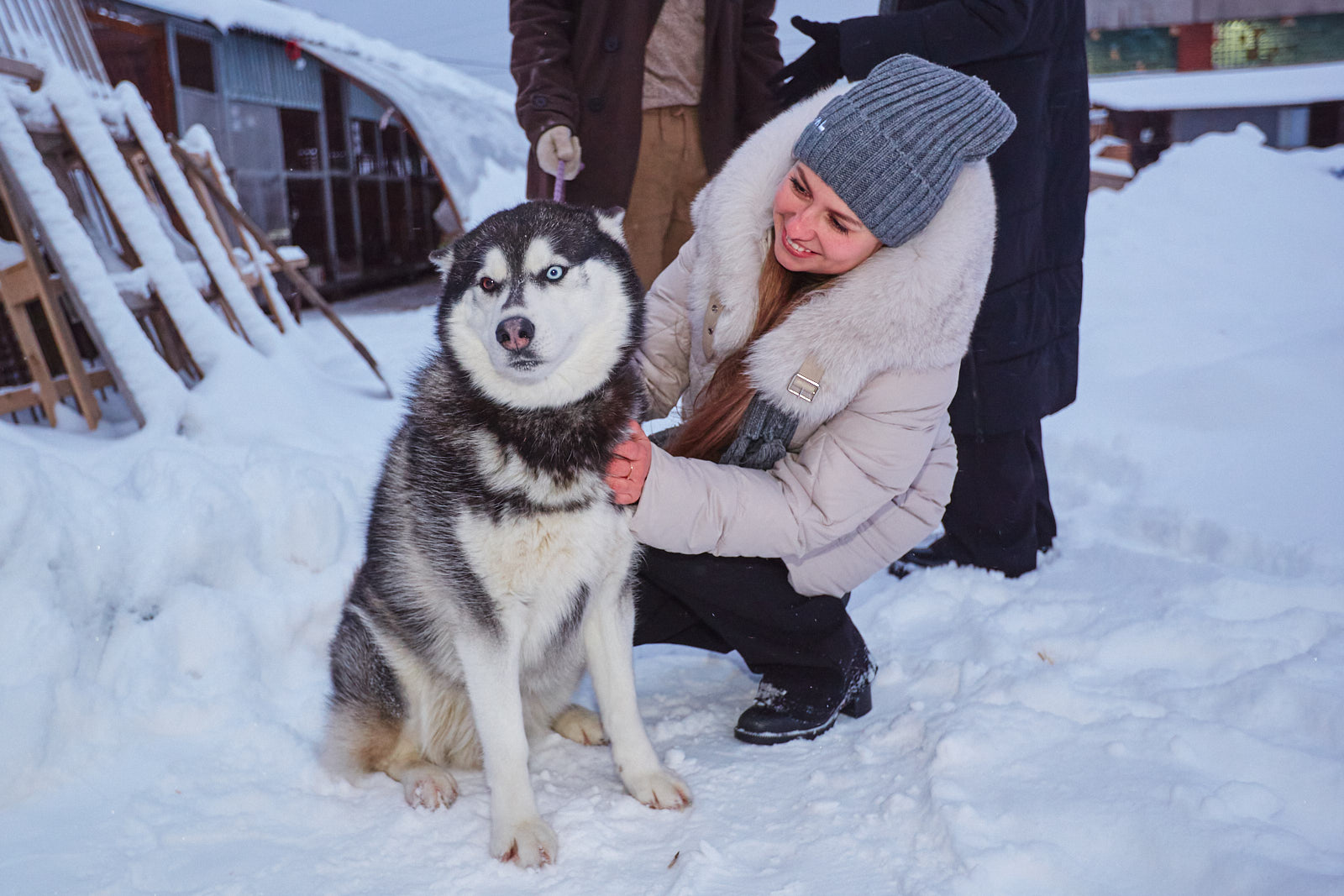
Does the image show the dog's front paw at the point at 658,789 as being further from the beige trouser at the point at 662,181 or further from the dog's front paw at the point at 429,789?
the beige trouser at the point at 662,181

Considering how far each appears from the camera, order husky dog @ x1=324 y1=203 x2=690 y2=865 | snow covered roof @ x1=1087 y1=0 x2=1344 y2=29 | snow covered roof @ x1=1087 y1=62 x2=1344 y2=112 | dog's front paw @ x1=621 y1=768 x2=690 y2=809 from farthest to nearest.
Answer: snow covered roof @ x1=1087 y1=62 x2=1344 y2=112 → snow covered roof @ x1=1087 y1=0 x2=1344 y2=29 → dog's front paw @ x1=621 y1=768 x2=690 y2=809 → husky dog @ x1=324 y1=203 x2=690 y2=865

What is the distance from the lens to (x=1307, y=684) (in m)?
1.62

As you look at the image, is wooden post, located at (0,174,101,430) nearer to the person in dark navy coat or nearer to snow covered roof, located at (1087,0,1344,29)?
the person in dark navy coat

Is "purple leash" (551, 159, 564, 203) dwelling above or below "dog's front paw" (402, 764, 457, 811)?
above

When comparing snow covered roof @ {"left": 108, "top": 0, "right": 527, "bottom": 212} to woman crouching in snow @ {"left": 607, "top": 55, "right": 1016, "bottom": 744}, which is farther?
snow covered roof @ {"left": 108, "top": 0, "right": 527, "bottom": 212}

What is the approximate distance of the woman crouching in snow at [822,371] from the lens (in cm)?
149

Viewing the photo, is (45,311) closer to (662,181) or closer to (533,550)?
(662,181)

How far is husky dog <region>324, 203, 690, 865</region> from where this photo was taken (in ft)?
4.61

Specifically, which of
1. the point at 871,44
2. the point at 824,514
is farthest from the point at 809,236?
the point at 871,44

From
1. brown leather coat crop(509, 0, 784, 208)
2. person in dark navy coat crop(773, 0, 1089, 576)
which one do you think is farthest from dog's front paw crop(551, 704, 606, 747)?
brown leather coat crop(509, 0, 784, 208)

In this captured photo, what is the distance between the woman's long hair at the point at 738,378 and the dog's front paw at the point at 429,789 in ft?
2.60

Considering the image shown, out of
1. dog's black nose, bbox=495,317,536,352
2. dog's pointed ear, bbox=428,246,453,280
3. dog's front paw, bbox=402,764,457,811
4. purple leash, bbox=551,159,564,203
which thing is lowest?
dog's front paw, bbox=402,764,457,811

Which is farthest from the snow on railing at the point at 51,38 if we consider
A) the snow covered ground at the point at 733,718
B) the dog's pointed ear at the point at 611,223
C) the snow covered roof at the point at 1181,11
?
the snow covered roof at the point at 1181,11

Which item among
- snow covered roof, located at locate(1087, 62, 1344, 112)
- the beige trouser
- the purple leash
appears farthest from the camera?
snow covered roof, located at locate(1087, 62, 1344, 112)
